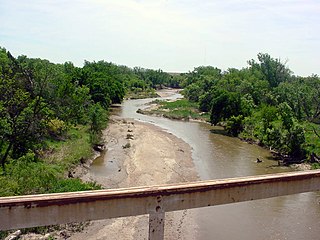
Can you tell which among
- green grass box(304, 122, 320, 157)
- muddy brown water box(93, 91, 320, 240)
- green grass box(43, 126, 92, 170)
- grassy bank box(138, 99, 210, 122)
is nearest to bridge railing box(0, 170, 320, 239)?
muddy brown water box(93, 91, 320, 240)

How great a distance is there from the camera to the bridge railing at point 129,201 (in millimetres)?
2586

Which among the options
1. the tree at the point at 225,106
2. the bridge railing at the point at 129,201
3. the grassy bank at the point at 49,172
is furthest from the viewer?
the tree at the point at 225,106

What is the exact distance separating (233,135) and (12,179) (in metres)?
29.0

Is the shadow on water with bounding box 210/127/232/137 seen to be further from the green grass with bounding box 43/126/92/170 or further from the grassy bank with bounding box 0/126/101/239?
the grassy bank with bounding box 0/126/101/239

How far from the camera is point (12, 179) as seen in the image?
1439cm

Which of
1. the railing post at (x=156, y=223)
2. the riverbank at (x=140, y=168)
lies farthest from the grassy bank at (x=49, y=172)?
→ the railing post at (x=156, y=223)

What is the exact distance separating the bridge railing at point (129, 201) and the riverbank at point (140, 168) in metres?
11.3

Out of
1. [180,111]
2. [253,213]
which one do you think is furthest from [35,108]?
[180,111]

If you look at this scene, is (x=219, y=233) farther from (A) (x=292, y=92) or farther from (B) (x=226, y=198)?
(A) (x=292, y=92)

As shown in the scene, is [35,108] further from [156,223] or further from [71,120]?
[156,223]

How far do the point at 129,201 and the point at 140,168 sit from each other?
71.3 ft

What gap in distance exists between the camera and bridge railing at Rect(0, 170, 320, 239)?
8.48ft

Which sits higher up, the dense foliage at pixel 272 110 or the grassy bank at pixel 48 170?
the dense foliage at pixel 272 110

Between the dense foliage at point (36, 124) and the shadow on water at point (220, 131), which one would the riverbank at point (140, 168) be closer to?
the dense foliage at point (36, 124)
